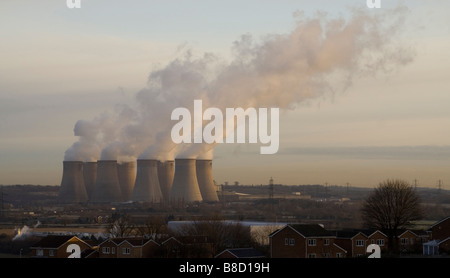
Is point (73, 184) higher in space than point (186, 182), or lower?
higher

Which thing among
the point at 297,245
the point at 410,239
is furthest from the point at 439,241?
the point at 297,245

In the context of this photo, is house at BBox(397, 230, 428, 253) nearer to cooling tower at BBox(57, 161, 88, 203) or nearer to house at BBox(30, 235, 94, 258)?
house at BBox(30, 235, 94, 258)

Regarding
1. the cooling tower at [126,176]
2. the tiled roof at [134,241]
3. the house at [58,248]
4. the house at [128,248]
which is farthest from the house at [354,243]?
the cooling tower at [126,176]

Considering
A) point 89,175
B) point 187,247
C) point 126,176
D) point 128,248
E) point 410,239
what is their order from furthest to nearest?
point 89,175, point 126,176, point 410,239, point 128,248, point 187,247

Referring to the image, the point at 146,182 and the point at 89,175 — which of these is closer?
the point at 146,182

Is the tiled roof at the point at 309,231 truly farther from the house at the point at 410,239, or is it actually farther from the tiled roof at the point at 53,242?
the tiled roof at the point at 53,242

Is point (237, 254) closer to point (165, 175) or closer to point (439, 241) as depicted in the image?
point (439, 241)
